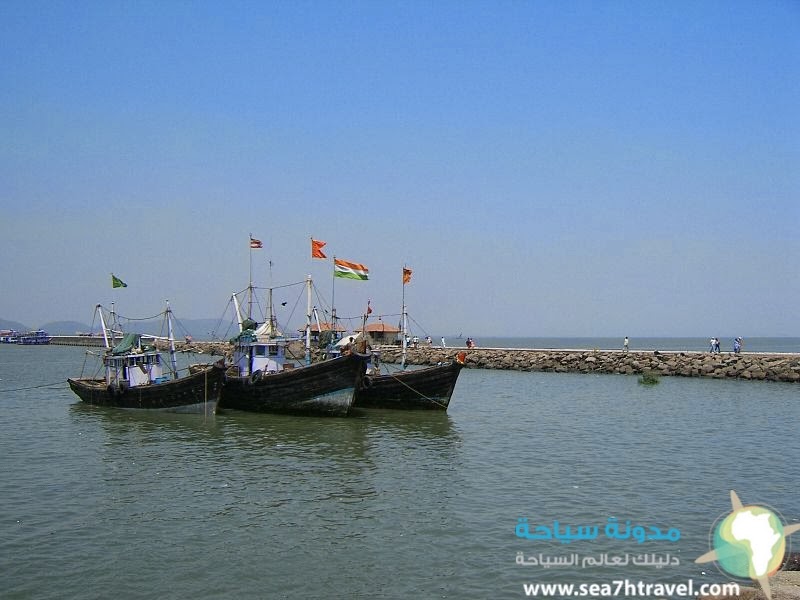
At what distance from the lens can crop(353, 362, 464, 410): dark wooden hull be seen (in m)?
34.6

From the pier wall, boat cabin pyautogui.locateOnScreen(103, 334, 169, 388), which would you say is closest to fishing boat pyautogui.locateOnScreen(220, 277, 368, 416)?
boat cabin pyautogui.locateOnScreen(103, 334, 169, 388)

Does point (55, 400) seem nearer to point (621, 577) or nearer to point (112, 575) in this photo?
point (112, 575)

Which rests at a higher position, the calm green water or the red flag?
the red flag

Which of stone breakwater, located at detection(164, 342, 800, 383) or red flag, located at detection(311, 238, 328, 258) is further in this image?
stone breakwater, located at detection(164, 342, 800, 383)

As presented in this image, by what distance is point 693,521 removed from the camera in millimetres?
15469

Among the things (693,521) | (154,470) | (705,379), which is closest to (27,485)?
(154,470)

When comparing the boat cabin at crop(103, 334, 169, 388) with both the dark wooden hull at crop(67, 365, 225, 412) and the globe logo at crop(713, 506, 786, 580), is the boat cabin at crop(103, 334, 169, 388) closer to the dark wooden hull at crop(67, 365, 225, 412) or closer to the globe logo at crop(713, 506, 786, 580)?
the dark wooden hull at crop(67, 365, 225, 412)

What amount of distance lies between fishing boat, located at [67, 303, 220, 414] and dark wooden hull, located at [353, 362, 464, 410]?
292 inches

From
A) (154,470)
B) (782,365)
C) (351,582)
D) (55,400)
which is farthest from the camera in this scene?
(782,365)

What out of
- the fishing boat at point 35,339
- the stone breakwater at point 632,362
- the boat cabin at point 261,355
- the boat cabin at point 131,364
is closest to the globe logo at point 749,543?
the boat cabin at point 261,355

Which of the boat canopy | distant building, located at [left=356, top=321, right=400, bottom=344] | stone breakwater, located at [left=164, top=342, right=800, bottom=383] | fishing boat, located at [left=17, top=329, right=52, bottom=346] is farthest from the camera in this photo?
fishing boat, located at [left=17, top=329, right=52, bottom=346]

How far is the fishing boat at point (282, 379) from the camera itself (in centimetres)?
3153

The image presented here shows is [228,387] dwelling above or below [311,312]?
below

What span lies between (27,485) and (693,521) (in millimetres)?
17554
